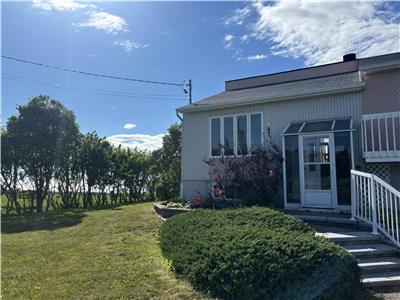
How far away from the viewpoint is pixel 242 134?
1162 cm

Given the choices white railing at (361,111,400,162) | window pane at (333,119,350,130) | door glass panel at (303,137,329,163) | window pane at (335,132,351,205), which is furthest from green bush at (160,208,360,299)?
window pane at (333,119,350,130)

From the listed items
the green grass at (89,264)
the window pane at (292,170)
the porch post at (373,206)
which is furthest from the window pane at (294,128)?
the green grass at (89,264)

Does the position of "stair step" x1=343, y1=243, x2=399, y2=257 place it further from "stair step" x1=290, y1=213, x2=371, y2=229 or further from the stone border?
the stone border

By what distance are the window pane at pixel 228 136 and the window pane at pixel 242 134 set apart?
0.29 meters

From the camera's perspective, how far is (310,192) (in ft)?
31.4

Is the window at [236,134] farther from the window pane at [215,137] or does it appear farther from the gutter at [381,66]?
the gutter at [381,66]

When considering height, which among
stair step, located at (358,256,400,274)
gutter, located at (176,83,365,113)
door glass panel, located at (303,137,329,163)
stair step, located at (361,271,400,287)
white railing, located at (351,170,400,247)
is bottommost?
stair step, located at (361,271,400,287)

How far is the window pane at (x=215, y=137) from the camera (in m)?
12.0

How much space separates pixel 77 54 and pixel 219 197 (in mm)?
7848

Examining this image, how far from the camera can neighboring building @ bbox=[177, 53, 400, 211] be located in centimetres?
905

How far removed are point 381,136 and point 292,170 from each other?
2685 mm

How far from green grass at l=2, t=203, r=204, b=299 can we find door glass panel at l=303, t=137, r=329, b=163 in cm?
515

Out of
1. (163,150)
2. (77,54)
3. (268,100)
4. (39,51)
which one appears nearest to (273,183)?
(268,100)

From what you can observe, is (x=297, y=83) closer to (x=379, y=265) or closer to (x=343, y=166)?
(x=343, y=166)
